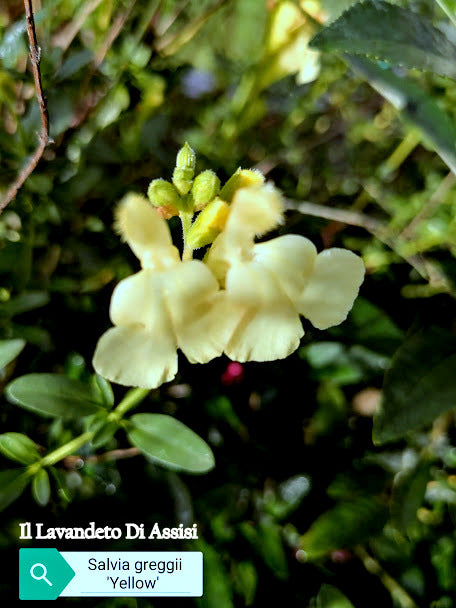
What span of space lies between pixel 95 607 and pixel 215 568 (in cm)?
10

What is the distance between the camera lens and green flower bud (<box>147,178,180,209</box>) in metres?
0.40

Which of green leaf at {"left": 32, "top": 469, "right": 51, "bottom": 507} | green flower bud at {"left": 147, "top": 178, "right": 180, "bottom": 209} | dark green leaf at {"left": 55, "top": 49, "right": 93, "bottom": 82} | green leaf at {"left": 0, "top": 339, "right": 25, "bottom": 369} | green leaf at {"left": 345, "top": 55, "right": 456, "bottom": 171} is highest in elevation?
dark green leaf at {"left": 55, "top": 49, "right": 93, "bottom": 82}

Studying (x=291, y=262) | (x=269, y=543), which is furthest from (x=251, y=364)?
(x=291, y=262)

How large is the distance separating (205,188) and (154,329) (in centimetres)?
9

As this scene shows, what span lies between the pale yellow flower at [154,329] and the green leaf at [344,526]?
242mm

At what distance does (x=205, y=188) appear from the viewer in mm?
395

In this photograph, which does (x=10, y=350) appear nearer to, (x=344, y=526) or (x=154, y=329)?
(x=154, y=329)

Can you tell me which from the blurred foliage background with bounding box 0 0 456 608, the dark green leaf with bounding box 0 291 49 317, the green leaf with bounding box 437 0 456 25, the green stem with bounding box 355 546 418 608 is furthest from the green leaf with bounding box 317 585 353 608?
the green leaf with bounding box 437 0 456 25

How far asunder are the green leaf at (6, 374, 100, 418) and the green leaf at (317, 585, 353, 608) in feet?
0.72

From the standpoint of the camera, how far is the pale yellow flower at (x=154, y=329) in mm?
359

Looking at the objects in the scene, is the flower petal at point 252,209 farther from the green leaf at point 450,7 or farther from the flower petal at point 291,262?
the green leaf at point 450,7

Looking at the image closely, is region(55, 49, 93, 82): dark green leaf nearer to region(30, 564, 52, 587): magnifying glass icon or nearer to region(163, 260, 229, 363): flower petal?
region(163, 260, 229, 363): flower petal

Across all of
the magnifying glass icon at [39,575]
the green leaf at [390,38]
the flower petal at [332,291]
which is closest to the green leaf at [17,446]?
the magnifying glass icon at [39,575]

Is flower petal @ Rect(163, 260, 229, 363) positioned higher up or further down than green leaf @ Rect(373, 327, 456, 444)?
higher up
